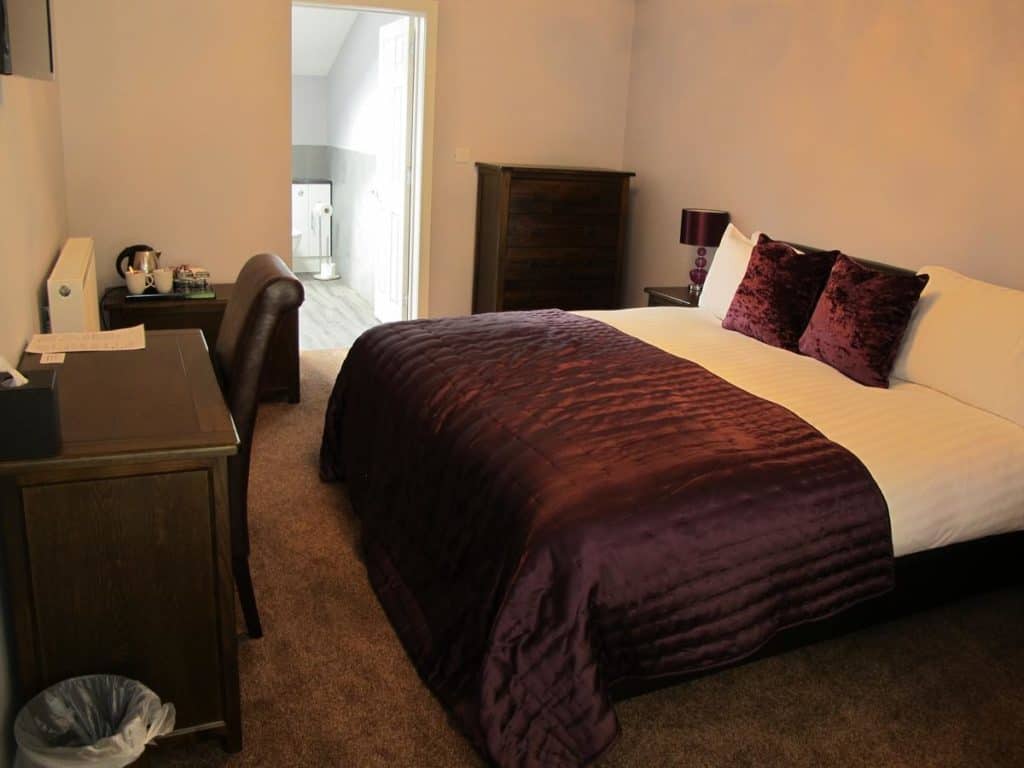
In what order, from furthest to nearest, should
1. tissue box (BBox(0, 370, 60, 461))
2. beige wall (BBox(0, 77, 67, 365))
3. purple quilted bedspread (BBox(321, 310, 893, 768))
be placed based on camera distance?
beige wall (BBox(0, 77, 67, 365))
purple quilted bedspread (BBox(321, 310, 893, 768))
tissue box (BBox(0, 370, 60, 461))

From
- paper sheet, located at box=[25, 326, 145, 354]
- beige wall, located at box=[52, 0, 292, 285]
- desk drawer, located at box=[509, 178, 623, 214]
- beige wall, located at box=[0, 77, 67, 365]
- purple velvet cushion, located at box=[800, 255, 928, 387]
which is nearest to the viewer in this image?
beige wall, located at box=[0, 77, 67, 365]

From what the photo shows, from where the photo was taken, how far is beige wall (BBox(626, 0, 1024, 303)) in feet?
11.1

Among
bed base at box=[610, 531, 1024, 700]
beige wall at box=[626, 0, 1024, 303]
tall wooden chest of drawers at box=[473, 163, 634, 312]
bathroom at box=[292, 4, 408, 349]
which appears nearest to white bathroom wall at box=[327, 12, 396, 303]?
bathroom at box=[292, 4, 408, 349]

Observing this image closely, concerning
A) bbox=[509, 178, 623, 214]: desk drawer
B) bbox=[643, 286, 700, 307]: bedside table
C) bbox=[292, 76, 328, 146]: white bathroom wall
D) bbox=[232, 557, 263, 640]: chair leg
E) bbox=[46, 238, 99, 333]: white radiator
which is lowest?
bbox=[232, 557, 263, 640]: chair leg

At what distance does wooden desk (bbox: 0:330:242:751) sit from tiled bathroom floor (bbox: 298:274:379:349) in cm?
346

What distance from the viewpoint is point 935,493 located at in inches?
96.3

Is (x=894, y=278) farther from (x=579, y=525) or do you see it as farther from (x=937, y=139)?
(x=579, y=525)

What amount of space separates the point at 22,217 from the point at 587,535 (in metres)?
1.81

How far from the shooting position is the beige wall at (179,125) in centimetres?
425

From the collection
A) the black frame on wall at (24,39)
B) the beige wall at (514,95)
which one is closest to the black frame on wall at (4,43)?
the black frame on wall at (24,39)

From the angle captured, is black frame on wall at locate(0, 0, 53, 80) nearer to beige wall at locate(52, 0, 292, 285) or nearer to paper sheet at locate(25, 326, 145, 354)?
paper sheet at locate(25, 326, 145, 354)

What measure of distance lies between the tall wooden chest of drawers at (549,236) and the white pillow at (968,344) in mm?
2396

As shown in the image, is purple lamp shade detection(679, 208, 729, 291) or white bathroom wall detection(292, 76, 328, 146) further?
white bathroom wall detection(292, 76, 328, 146)

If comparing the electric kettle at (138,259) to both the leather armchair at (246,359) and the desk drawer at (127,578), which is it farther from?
the desk drawer at (127,578)
